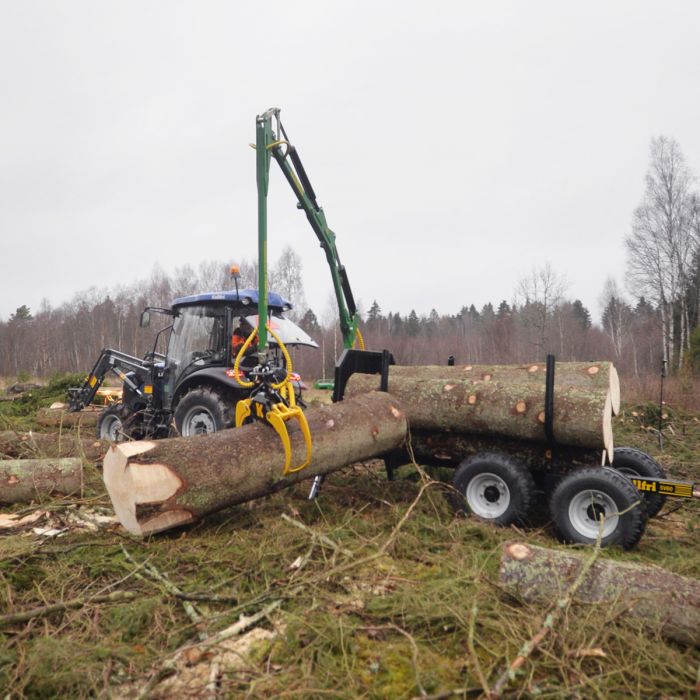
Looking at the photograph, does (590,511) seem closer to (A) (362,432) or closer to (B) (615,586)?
(B) (615,586)

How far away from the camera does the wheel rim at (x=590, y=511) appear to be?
4.38 meters

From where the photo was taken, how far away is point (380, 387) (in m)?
5.87

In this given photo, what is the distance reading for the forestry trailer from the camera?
22.5 feet

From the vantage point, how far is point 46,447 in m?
7.58

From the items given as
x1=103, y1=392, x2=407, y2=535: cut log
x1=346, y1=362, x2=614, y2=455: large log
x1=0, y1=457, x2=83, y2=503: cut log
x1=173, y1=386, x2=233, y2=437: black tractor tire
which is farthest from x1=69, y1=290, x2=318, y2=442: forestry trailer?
x1=103, y1=392, x2=407, y2=535: cut log

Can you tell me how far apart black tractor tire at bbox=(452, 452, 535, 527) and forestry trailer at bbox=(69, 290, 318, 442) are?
2851mm

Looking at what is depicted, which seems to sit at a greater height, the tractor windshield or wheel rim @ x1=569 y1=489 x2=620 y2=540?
the tractor windshield

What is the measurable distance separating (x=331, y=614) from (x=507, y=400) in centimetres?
278

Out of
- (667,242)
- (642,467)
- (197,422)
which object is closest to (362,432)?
(197,422)

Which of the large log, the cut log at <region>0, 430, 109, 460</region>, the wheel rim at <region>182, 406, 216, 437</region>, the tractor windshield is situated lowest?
the cut log at <region>0, 430, 109, 460</region>

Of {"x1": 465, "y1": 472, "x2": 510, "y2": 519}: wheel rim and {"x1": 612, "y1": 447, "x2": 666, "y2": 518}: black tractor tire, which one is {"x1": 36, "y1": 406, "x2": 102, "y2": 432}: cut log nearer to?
{"x1": 465, "y1": 472, "x2": 510, "y2": 519}: wheel rim

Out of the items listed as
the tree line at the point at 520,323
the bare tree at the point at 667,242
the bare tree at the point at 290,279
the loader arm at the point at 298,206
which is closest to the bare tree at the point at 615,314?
the tree line at the point at 520,323

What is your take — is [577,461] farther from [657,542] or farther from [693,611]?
[693,611]

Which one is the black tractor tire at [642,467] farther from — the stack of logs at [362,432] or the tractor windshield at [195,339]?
the tractor windshield at [195,339]
